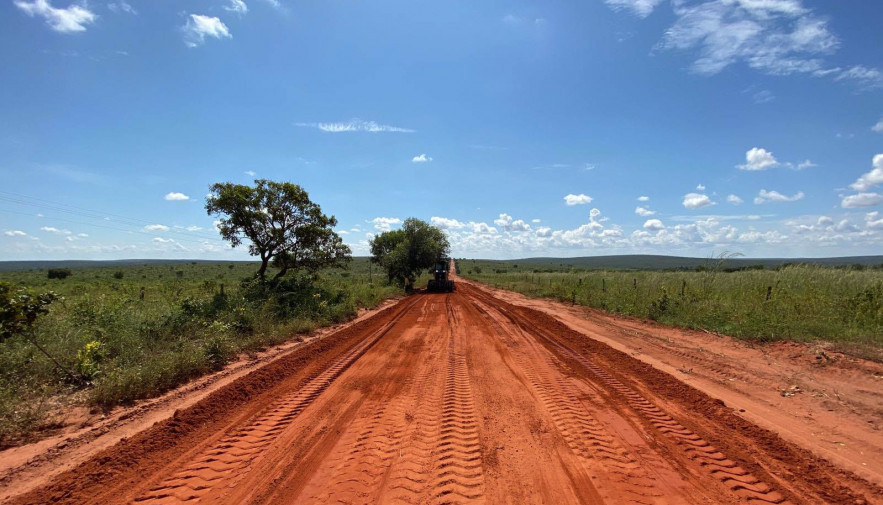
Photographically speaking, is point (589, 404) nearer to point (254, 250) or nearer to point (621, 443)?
point (621, 443)

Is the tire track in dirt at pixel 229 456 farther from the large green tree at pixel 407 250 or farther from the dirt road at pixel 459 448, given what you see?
the large green tree at pixel 407 250

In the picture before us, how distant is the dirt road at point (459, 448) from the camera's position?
140 inches

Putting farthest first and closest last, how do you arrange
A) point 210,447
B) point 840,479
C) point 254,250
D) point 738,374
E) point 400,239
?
1. point 400,239
2. point 254,250
3. point 738,374
4. point 210,447
5. point 840,479

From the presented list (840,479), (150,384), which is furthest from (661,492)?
(150,384)

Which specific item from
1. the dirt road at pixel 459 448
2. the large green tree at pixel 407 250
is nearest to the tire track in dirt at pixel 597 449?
the dirt road at pixel 459 448

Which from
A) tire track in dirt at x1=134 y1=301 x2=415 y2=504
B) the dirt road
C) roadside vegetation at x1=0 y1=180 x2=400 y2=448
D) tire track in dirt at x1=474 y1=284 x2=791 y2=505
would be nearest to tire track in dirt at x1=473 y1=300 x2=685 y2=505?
the dirt road

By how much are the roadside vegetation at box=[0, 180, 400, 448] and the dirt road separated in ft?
5.52

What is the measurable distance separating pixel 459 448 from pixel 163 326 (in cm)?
890

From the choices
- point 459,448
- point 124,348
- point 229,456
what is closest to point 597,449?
point 459,448

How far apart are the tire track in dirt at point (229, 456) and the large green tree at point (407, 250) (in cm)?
2702

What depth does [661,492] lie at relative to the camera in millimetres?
3529

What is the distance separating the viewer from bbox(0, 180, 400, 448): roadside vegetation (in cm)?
601

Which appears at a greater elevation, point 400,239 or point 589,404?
point 400,239

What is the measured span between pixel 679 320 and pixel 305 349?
11949 millimetres
